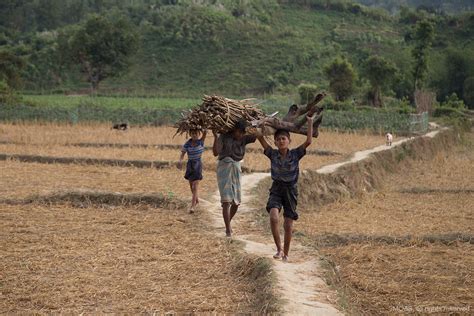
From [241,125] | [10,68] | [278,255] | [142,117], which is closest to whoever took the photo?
[278,255]

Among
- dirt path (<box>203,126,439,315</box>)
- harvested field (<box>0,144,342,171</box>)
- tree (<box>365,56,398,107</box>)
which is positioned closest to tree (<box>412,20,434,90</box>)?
tree (<box>365,56,398,107</box>)

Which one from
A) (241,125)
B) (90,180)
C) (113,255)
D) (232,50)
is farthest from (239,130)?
(232,50)

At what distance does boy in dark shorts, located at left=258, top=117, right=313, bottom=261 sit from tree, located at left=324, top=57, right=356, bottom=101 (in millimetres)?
38191

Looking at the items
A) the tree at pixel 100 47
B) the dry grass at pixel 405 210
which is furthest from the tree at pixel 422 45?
the dry grass at pixel 405 210

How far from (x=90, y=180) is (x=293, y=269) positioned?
8.12 m

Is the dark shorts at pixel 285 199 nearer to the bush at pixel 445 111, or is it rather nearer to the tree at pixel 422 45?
the bush at pixel 445 111

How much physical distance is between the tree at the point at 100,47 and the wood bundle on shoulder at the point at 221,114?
154 feet

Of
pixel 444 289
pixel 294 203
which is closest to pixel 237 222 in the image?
pixel 294 203

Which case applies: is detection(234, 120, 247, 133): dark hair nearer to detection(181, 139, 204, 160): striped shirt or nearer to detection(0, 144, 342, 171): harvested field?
detection(181, 139, 204, 160): striped shirt

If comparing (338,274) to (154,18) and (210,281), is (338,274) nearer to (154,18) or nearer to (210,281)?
(210,281)

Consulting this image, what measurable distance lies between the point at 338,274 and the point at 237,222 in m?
3.00

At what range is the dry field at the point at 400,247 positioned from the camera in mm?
7637

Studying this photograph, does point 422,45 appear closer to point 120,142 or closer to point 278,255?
point 120,142

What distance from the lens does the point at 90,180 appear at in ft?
49.7
